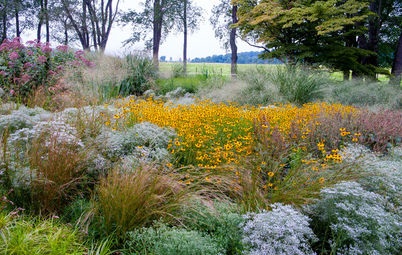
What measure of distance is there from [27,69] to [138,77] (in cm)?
377

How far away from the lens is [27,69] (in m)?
7.16

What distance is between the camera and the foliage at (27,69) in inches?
270

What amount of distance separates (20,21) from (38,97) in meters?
20.3

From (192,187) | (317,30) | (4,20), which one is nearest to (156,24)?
(317,30)

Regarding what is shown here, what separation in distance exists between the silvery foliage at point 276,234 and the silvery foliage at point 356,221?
261 mm

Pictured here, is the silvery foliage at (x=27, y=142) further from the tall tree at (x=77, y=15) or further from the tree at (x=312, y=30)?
the tall tree at (x=77, y=15)

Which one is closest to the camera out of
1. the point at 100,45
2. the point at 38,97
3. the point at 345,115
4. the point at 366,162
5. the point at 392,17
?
the point at 366,162

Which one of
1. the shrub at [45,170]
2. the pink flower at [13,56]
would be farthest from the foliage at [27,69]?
the shrub at [45,170]

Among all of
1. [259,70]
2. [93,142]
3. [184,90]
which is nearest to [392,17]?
[259,70]

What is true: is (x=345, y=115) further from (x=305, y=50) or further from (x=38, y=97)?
(x=305, y=50)

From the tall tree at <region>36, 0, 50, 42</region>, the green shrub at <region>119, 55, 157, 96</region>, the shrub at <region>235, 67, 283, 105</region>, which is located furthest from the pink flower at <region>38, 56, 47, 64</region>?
the tall tree at <region>36, 0, 50, 42</region>

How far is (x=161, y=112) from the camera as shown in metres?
4.49

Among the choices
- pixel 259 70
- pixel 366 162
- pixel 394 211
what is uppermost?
pixel 259 70

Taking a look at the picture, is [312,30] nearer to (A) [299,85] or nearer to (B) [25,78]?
(A) [299,85]
